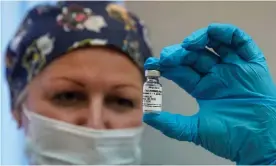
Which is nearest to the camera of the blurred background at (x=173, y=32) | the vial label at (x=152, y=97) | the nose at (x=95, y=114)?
the vial label at (x=152, y=97)

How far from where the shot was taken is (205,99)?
2.85 ft

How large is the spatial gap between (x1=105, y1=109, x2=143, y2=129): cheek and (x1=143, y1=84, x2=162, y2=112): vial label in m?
0.36

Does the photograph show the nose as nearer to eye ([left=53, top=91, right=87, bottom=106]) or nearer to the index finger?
eye ([left=53, top=91, right=87, bottom=106])

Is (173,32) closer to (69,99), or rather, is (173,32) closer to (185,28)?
(185,28)

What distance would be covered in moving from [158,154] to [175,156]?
0.19 ft

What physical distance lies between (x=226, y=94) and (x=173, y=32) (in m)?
0.49

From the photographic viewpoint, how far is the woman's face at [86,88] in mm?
1089

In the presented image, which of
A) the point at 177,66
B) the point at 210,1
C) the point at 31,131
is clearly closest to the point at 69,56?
the point at 31,131

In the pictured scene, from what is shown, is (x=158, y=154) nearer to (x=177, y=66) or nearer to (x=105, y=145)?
(x=105, y=145)

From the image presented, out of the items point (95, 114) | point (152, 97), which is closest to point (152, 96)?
point (152, 97)

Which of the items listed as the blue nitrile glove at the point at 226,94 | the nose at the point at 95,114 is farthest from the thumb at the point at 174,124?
the nose at the point at 95,114

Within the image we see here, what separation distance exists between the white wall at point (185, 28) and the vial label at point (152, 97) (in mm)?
451

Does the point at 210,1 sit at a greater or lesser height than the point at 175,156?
greater

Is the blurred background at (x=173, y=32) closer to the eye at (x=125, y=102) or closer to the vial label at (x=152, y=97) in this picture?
the eye at (x=125, y=102)
